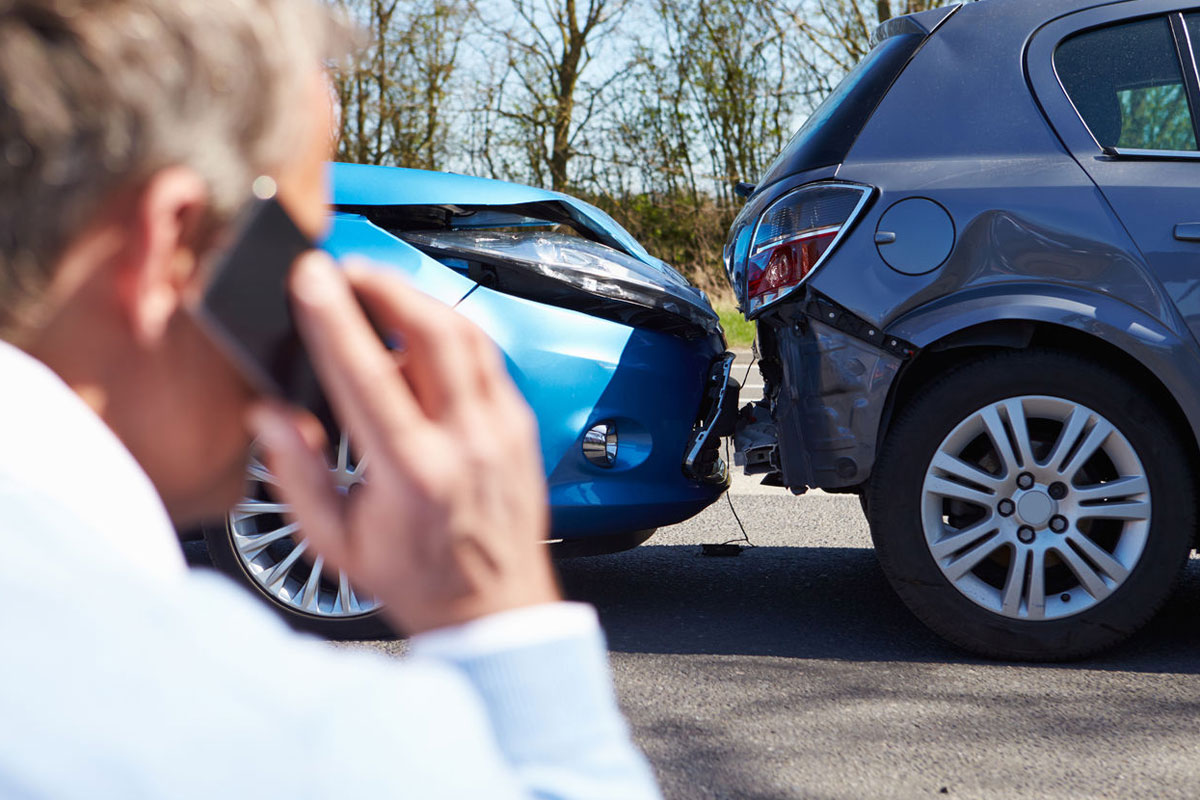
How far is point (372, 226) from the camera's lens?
11.1 feet

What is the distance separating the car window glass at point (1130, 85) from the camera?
326 cm

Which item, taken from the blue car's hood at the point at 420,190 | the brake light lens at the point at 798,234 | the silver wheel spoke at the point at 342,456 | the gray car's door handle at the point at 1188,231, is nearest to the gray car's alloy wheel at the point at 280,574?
the blue car's hood at the point at 420,190

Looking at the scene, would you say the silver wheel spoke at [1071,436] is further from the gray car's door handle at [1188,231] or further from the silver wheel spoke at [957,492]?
the gray car's door handle at [1188,231]

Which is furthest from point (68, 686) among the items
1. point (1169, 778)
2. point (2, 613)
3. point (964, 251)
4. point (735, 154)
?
point (735, 154)

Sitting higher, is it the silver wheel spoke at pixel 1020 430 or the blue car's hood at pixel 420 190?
the blue car's hood at pixel 420 190

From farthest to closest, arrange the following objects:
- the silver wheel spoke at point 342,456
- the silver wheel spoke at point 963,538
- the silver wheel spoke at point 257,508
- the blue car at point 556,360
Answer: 1. the silver wheel spoke at point 257,508
2. the blue car at point 556,360
3. the silver wheel spoke at point 963,538
4. the silver wheel spoke at point 342,456

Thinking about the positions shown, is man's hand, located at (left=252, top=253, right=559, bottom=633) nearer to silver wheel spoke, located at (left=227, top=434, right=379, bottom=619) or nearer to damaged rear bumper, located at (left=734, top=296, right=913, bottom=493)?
damaged rear bumper, located at (left=734, top=296, right=913, bottom=493)

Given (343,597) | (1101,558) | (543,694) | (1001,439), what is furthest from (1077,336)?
(543,694)

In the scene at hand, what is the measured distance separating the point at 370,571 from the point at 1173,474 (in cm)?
304

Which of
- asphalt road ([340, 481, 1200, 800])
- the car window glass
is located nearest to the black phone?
asphalt road ([340, 481, 1200, 800])

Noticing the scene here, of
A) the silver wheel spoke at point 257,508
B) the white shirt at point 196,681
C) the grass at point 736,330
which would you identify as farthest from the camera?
the grass at point 736,330

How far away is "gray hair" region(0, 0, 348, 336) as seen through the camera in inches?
20.8

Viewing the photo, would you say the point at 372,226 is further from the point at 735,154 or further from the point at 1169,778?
the point at 735,154

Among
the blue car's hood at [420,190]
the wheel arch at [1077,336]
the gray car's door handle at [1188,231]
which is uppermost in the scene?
the blue car's hood at [420,190]
